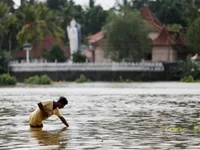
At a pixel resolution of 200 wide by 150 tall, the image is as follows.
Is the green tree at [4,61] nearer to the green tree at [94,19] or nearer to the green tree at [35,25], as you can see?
the green tree at [35,25]

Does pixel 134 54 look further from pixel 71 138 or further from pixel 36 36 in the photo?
pixel 71 138

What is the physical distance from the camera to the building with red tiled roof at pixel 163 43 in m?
78.2

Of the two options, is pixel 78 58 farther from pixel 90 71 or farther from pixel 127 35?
pixel 127 35

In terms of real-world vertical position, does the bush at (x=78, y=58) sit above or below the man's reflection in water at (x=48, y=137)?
above

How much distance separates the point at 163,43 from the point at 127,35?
5.91m

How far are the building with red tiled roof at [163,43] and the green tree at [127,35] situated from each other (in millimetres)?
3073

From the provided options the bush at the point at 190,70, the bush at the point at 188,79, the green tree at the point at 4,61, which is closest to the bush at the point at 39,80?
the green tree at the point at 4,61

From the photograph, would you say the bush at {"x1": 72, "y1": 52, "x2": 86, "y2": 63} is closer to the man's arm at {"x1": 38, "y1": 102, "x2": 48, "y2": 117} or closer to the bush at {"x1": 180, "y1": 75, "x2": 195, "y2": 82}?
the bush at {"x1": 180, "y1": 75, "x2": 195, "y2": 82}

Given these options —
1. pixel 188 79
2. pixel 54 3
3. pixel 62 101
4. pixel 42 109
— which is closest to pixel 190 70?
pixel 188 79

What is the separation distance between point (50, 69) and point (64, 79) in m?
1.63

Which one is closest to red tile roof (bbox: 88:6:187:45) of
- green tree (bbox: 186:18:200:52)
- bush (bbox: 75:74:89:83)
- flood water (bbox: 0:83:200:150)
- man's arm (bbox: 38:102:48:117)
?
green tree (bbox: 186:18:200:52)

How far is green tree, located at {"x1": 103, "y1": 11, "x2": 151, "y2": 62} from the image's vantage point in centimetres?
7344

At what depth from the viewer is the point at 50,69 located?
70562mm

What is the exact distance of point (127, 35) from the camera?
73750 millimetres
